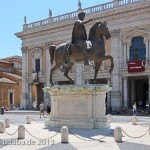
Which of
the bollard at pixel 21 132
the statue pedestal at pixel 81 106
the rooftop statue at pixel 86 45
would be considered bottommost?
the bollard at pixel 21 132

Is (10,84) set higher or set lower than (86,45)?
lower

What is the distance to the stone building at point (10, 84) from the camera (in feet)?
183

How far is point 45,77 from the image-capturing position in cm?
4825

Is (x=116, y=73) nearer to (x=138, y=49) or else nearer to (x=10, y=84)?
(x=138, y=49)

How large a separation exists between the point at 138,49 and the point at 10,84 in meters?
25.9

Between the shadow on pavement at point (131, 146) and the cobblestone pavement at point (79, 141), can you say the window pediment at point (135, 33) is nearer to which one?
the cobblestone pavement at point (79, 141)

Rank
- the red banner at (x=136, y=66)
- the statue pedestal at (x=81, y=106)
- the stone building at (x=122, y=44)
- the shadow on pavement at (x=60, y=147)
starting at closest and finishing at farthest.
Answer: the shadow on pavement at (x=60, y=147)
the statue pedestal at (x=81, y=106)
the red banner at (x=136, y=66)
the stone building at (x=122, y=44)

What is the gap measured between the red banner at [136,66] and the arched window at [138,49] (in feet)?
2.91

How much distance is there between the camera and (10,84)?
57156 millimetres

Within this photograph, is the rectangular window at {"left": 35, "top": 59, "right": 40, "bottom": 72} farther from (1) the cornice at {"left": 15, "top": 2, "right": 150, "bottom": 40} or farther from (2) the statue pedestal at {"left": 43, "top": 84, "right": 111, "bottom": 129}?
(2) the statue pedestal at {"left": 43, "top": 84, "right": 111, "bottom": 129}

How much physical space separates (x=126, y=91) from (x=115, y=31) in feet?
24.1

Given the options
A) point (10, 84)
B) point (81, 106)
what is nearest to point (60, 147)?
point (81, 106)

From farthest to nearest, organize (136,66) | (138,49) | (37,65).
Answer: (37,65) → (138,49) → (136,66)

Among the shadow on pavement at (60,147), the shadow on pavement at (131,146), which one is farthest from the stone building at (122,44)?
the shadow on pavement at (60,147)
